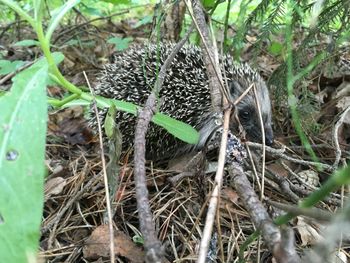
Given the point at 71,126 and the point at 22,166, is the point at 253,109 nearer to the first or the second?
the point at 71,126

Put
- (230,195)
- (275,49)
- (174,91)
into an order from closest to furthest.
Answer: (230,195) → (174,91) → (275,49)

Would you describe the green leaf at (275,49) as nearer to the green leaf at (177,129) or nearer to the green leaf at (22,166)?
the green leaf at (177,129)

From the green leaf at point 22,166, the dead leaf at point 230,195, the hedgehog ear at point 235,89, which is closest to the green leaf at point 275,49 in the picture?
the hedgehog ear at point 235,89

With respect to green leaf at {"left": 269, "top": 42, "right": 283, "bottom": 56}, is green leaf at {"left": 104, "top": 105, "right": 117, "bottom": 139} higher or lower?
lower

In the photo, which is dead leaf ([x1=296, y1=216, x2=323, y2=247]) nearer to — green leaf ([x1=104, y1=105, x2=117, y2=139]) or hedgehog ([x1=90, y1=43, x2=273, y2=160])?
green leaf ([x1=104, y1=105, x2=117, y2=139])

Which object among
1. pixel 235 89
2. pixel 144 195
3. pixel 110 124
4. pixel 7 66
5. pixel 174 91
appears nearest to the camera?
pixel 144 195

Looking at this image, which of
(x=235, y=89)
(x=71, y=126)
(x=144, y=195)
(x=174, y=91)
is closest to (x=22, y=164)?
(x=144, y=195)

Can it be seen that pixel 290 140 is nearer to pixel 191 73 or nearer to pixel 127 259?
pixel 191 73

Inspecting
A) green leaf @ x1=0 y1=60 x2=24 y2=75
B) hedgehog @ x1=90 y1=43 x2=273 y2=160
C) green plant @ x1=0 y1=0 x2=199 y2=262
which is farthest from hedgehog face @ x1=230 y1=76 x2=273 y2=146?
green plant @ x1=0 y1=0 x2=199 y2=262

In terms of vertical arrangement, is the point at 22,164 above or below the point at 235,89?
above
